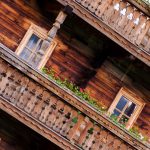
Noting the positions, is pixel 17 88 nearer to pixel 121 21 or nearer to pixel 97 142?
pixel 97 142

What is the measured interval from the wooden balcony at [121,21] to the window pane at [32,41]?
2.77 meters

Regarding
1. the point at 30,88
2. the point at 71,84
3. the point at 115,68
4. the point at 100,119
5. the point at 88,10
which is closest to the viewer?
the point at 30,88

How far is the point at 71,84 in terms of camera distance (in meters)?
18.6

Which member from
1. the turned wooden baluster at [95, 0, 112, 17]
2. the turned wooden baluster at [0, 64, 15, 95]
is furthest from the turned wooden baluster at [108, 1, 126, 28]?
the turned wooden baluster at [0, 64, 15, 95]

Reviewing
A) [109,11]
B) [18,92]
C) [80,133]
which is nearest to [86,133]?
[80,133]

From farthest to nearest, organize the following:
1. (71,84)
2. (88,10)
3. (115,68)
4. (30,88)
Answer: (115,68) < (71,84) < (88,10) < (30,88)

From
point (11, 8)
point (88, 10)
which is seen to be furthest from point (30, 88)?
point (11, 8)

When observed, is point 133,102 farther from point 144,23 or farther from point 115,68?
point 144,23

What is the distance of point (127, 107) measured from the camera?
2009 centimetres

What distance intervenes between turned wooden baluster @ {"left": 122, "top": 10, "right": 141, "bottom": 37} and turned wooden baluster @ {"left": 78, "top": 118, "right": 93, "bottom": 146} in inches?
164

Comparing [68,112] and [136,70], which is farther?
[136,70]

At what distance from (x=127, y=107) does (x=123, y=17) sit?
4228 millimetres

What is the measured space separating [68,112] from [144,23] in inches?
197

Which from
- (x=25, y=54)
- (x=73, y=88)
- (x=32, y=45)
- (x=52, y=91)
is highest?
(x=32, y=45)
